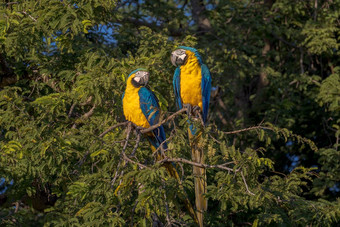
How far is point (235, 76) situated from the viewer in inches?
305

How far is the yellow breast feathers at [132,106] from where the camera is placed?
487cm

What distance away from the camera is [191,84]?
5.04 meters

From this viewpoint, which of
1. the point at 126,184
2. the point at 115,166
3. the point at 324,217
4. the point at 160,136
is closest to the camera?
the point at 126,184

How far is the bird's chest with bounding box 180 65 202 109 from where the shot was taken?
5035 mm

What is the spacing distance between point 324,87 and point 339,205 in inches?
92.1

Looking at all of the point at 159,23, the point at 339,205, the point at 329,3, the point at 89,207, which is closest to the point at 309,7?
the point at 329,3

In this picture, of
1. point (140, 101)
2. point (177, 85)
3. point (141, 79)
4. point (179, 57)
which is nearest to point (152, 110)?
point (140, 101)

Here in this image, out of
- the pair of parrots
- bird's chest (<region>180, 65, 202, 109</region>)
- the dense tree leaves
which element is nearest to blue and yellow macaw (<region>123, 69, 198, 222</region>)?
the pair of parrots

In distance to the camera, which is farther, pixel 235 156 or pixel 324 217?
pixel 324 217

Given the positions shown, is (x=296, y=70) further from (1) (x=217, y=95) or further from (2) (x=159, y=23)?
(2) (x=159, y=23)

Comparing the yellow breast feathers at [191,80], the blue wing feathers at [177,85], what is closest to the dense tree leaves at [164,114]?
the blue wing feathers at [177,85]

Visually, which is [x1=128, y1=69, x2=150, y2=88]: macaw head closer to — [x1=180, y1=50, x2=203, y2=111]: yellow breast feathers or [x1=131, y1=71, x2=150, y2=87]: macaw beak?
[x1=131, y1=71, x2=150, y2=87]: macaw beak

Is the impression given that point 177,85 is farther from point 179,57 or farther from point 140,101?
point 140,101

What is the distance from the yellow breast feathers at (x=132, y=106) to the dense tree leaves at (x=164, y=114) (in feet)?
0.53
